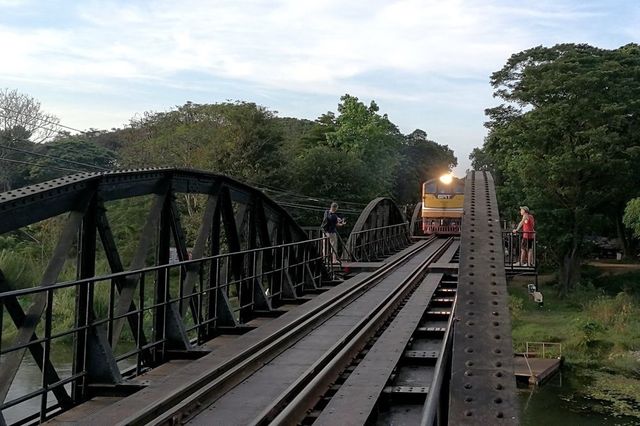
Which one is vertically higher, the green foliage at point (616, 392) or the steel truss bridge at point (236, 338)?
the steel truss bridge at point (236, 338)

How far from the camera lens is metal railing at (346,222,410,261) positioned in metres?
20.2

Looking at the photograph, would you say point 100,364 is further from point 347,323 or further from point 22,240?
point 22,240

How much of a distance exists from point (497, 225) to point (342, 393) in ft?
8.00

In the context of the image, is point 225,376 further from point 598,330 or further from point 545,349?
point 598,330

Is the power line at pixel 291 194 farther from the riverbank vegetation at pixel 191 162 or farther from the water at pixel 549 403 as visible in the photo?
the water at pixel 549 403

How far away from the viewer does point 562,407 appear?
30094mm

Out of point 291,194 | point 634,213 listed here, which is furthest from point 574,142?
point 291,194

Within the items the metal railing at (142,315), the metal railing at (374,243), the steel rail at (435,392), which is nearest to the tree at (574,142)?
the metal railing at (374,243)

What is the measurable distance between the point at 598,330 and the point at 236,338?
3223 cm

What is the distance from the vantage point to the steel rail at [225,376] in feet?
17.3

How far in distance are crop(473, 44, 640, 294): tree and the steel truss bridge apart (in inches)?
1169

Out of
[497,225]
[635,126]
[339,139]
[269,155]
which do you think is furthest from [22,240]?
[497,225]

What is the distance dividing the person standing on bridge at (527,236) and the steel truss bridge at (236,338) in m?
6.60

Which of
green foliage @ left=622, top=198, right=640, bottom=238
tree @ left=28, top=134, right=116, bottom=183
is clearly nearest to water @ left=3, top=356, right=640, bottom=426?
green foliage @ left=622, top=198, right=640, bottom=238
